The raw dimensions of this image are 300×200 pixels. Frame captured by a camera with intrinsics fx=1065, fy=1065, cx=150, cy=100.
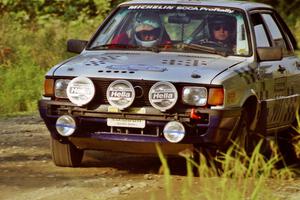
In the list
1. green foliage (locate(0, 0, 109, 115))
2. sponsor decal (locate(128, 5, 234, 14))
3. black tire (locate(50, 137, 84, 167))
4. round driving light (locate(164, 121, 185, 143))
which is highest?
sponsor decal (locate(128, 5, 234, 14))

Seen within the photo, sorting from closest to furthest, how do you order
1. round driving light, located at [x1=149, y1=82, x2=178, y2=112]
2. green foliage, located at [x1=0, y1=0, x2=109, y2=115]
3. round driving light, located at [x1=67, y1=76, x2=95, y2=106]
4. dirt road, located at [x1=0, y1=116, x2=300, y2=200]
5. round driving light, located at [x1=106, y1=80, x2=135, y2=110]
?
1. dirt road, located at [x1=0, y1=116, x2=300, y2=200]
2. round driving light, located at [x1=149, y1=82, x2=178, y2=112]
3. round driving light, located at [x1=106, y1=80, x2=135, y2=110]
4. round driving light, located at [x1=67, y1=76, x2=95, y2=106]
5. green foliage, located at [x1=0, y1=0, x2=109, y2=115]

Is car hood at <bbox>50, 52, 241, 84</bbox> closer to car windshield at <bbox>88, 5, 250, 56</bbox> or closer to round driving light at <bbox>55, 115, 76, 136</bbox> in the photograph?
car windshield at <bbox>88, 5, 250, 56</bbox>

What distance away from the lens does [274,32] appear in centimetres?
1055

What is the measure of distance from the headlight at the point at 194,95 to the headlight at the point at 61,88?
41.1 inches

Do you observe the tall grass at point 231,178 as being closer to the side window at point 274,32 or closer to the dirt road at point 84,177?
the dirt road at point 84,177

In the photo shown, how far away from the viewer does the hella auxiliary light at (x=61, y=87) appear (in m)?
8.84

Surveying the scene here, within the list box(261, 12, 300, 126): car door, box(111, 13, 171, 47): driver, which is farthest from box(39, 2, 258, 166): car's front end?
box(261, 12, 300, 126): car door

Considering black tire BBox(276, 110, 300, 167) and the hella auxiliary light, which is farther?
black tire BBox(276, 110, 300, 167)

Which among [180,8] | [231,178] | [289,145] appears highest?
[180,8]

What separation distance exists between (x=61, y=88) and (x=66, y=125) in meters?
0.32

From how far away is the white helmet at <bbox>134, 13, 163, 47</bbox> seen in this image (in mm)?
9688

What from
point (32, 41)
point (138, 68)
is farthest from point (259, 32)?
point (32, 41)

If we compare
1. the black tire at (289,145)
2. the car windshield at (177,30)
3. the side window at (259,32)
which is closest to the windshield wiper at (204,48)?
the car windshield at (177,30)

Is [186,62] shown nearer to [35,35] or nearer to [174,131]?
[174,131]
